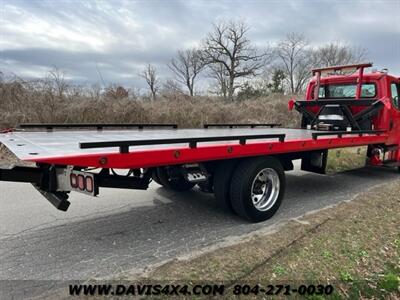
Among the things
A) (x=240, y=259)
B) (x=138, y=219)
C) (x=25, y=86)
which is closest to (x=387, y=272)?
(x=240, y=259)

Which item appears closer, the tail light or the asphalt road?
the tail light

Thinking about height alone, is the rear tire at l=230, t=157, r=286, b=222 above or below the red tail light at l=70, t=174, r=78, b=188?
below

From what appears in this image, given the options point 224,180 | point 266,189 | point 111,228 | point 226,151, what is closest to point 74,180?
point 111,228

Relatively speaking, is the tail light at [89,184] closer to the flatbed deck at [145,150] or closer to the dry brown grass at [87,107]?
the flatbed deck at [145,150]

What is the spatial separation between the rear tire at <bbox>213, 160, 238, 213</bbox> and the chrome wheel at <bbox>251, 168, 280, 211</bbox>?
386 mm

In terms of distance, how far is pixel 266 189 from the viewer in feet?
15.9

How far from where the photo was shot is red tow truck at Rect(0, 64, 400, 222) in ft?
10.5

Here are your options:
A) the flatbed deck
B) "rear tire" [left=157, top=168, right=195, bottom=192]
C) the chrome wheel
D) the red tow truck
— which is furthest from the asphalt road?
the flatbed deck

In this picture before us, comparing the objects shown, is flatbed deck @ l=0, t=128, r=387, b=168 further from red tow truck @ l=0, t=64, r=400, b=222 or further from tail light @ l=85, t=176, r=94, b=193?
tail light @ l=85, t=176, r=94, b=193

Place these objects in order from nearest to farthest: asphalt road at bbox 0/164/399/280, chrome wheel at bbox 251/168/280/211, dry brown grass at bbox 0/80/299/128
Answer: asphalt road at bbox 0/164/399/280 < chrome wheel at bbox 251/168/280/211 < dry brown grass at bbox 0/80/299/128

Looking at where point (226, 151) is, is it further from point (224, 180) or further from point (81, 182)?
point (81, 182)

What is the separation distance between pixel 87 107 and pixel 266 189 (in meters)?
9.72

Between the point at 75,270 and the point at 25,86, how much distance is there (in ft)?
33.5

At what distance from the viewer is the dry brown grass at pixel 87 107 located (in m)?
11.1
